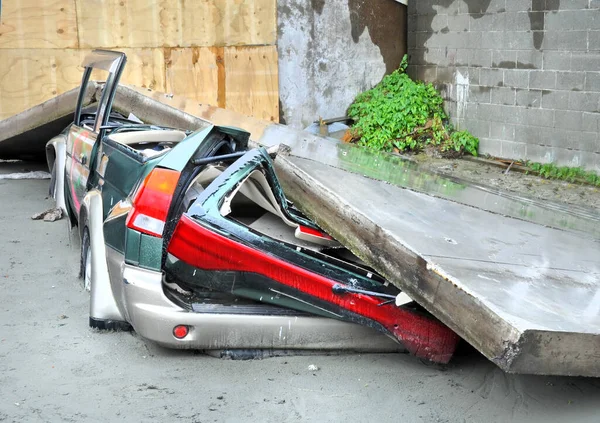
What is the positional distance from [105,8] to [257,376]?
315 inches

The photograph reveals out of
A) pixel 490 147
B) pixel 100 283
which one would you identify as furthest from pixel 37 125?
pixel 490 147

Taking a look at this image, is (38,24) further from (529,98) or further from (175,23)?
(529,98)

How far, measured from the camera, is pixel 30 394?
367 cm

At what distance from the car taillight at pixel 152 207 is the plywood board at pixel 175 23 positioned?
7.21 m

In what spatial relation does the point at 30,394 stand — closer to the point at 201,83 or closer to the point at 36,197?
the point at 36,197

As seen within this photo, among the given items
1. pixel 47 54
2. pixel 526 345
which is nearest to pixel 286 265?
pixel 526 345

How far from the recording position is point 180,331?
12.8 feet

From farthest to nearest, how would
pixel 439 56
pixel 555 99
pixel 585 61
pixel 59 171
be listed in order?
pixel 439 56 < pixel 555 99 < pixel 585 61 < pixel 59 171

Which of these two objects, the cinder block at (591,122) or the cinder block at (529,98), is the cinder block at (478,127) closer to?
the cinder block at (529,98)

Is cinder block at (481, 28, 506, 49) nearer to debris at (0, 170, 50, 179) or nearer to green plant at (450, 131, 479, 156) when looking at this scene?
green plant at (450, 131, 479, 156)

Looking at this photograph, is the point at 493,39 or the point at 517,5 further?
the point at 493,39

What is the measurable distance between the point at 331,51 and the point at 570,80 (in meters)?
3.97

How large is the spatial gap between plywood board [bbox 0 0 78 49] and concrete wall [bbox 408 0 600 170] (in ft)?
18.2

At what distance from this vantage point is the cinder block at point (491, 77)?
10.6m
